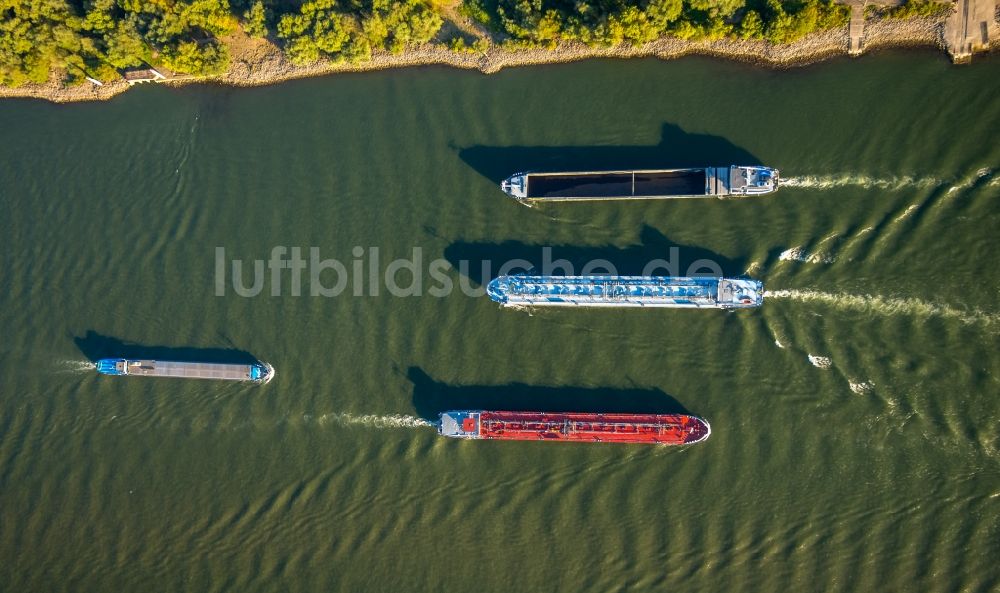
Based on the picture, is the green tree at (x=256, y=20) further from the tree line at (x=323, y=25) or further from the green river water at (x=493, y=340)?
the green river water at (x=493, y=340)

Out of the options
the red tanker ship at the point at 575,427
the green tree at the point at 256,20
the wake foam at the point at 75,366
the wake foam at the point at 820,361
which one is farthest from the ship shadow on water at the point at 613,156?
the wake foam at the point at 75,366

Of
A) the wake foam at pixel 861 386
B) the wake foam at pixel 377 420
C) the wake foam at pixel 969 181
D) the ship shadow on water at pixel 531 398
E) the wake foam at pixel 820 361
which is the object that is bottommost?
the wake foam at pixel 377 420

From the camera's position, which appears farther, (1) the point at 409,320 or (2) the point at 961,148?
(1) the point at 409,320

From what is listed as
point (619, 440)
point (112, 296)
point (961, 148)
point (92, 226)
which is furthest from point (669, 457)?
point (92, 226)

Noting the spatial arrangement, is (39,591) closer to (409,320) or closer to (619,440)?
(409,320)

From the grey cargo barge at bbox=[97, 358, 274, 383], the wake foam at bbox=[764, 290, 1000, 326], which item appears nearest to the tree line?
the wake foam at bbox=[764, 290, 1000, 326]

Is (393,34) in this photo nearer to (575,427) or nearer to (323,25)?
(323,25)

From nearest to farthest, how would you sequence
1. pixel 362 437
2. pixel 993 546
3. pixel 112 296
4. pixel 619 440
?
pixel 993 546, pixel 619 440, pixel 362 437, pixel 112 296
